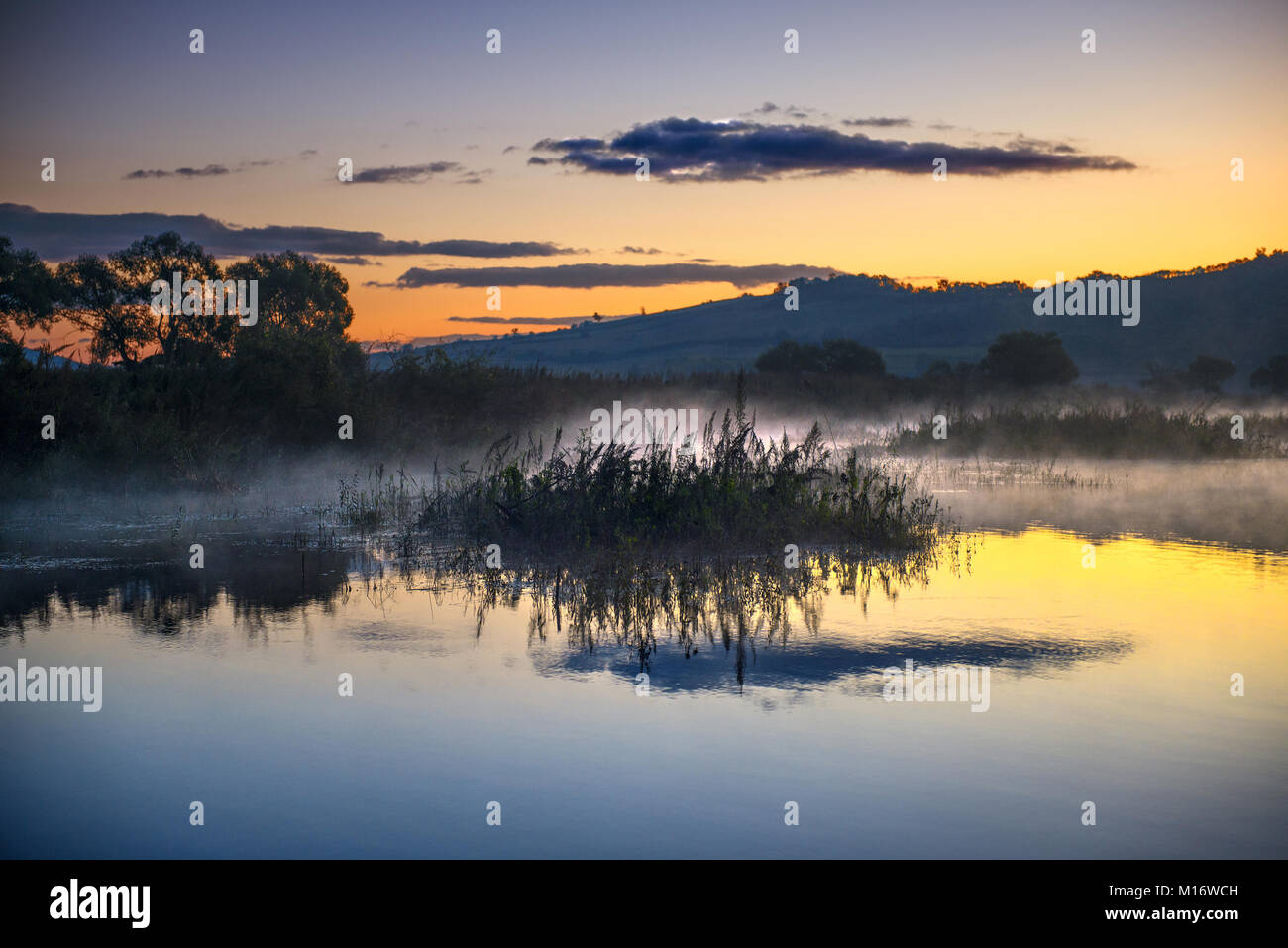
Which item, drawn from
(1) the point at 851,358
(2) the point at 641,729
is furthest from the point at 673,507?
(1) the point at 851,358

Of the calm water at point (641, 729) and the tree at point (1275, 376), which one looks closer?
the calm water at point (641, 729)

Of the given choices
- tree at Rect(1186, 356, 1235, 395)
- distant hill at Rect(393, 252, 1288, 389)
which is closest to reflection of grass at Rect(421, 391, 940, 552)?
tree at Rect(1186, 356, 1235, 395)

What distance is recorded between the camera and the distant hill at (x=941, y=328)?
106500 mm

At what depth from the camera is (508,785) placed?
688 cm

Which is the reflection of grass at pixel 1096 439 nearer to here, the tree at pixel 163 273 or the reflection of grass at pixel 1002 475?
the reflection of grass at pixel 1002 475

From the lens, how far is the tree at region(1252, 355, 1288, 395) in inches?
3248

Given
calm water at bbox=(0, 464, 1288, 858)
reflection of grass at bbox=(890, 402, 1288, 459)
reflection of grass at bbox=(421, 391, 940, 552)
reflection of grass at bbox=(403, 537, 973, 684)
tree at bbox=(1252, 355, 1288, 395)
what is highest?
tree at bbox=(1252, 355, 1288, 395)

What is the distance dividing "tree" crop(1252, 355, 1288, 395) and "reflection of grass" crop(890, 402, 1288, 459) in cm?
5348

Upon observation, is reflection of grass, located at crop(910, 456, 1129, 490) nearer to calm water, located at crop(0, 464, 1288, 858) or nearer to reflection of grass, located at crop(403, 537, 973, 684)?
reflection of grass, located at crop(403, 537, 973, 684)

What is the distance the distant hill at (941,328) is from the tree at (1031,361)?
25763 mm

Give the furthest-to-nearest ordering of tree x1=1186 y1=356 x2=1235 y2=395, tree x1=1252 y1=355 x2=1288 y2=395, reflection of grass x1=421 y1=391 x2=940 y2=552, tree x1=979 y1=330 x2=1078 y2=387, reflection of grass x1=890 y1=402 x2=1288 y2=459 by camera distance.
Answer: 1. tree x1=1252 y1=355 x2=1288 y2=395
2. tree x1=1186 y1=356 x2=1235 y2=395
3. tree x1=979 y1=330 x2=1078 y2=387
4. reflection of grass x1=890 y1=402 x2=1288 y2=459
5. reflection of grass x1=421 y1=391 x2=940 y2=552

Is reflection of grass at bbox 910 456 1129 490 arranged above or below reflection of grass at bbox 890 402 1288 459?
below

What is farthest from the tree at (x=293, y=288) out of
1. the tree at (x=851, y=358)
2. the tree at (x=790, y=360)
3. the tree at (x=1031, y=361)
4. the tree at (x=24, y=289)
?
the tree at (x=1031, y=361)
